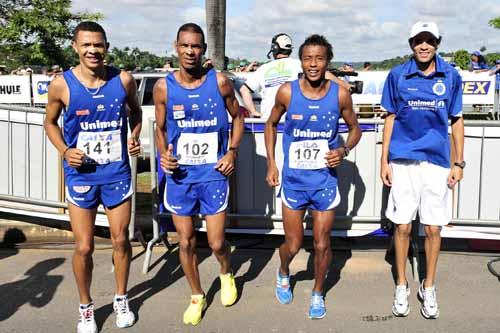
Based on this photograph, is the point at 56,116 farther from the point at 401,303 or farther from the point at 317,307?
the point at 401,303

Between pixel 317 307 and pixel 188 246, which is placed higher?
pixel 188 246

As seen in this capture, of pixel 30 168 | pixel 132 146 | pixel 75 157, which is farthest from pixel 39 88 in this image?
pixel 75 157

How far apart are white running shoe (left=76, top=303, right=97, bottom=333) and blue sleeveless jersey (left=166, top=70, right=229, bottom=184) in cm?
108

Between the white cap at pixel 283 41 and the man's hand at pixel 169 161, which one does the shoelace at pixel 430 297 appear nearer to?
the man's hand at pixel 169 161

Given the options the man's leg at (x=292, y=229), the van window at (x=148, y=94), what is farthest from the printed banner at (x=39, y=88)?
the man's leg at (x=292, y=229)

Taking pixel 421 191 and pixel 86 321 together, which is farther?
pixel 421 191

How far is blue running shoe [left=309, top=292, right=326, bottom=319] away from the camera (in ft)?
13.8

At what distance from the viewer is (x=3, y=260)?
219 inches

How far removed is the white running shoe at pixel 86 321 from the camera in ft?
13.0

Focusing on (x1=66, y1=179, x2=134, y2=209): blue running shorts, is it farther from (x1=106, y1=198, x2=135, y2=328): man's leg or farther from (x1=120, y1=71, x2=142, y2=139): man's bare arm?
(x1=120, y1=71, x2=142, y2=139): man's bare arm

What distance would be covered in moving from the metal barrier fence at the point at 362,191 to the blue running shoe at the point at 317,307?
1329mm

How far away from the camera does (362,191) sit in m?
5.46

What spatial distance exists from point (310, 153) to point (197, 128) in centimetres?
84

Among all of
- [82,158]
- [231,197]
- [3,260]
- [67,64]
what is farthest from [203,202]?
[67,64]
